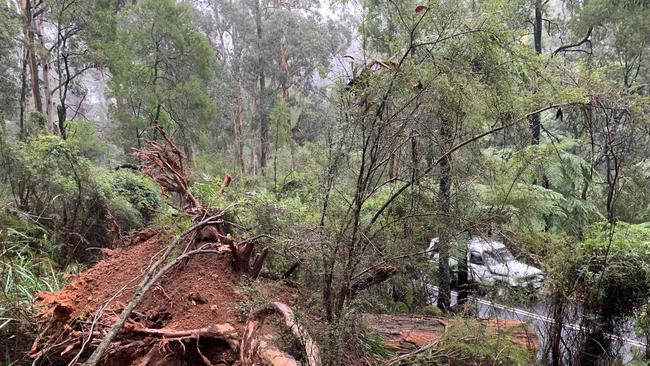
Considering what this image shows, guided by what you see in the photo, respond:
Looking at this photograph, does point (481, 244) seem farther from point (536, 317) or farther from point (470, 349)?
point (536, 317)

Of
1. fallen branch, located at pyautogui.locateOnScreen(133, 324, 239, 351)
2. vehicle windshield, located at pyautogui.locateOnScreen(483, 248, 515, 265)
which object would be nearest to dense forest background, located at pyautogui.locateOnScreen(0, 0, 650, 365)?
vehicle windshield, located at pyautogui.locateOnScreen(483, 248, 515, 265)

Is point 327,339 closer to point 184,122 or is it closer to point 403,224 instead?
point 403,224

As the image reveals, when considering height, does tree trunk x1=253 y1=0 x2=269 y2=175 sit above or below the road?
above

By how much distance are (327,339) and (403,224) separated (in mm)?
1437

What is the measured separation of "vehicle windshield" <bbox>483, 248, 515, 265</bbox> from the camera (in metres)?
3.75

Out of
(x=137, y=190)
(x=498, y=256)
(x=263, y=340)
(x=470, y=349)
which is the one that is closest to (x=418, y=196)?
(x=498, y=256)

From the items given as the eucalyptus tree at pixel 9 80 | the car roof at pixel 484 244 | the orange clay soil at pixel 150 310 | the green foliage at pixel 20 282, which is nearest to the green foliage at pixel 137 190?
the green foliage at pixel 20 282

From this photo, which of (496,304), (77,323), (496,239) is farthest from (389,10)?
(77,323)

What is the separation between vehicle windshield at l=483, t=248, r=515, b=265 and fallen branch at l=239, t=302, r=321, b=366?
1.94m

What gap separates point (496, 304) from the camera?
14.0 feet

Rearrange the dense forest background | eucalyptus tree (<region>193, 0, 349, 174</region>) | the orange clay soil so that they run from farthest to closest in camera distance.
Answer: eucalyptus tree (<region>193, 0, 349, 174</region>)
the dense forest background
the orange clay soil

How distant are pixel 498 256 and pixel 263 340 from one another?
2191 mm

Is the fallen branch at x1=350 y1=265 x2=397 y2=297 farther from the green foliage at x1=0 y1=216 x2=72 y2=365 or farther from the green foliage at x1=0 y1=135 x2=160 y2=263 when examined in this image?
the green foliage at x1=0 y1=135 x2=160 y2=263

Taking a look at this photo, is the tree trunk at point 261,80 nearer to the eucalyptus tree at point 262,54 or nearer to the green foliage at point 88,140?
the eucalyptus tree at point 262,54
